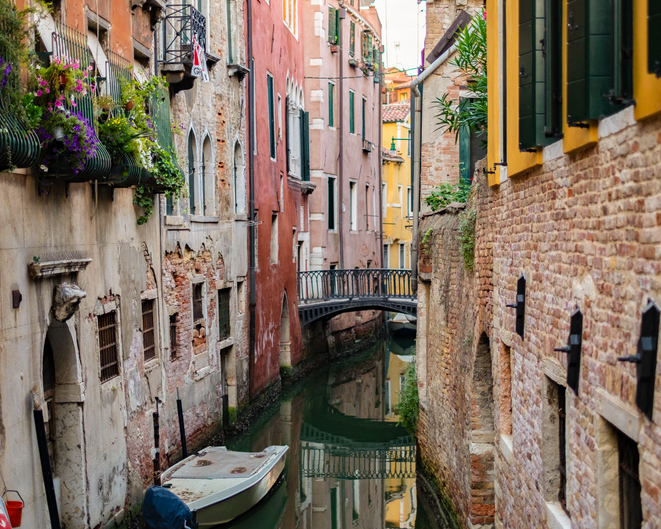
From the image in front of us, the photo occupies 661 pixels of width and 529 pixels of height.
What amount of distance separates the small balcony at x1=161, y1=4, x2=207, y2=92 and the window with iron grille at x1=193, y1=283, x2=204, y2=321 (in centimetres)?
334

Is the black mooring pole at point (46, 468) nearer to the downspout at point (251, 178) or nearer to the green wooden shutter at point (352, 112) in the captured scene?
the downspout at point (251, 178)

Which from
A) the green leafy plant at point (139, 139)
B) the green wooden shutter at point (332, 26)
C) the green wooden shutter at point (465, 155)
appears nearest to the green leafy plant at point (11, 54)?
the green leafy plant at point (139, 139)

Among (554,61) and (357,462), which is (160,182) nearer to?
(554,61)

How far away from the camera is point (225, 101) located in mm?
16422

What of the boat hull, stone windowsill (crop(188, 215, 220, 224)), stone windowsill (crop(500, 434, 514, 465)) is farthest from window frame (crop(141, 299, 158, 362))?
stone windowsill (crop(500, 434, 514, 465))

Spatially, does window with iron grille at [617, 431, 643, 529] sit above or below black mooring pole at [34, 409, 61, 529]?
above

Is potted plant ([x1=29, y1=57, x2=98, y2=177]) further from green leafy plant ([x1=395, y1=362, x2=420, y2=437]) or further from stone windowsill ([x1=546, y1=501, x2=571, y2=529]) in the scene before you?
green leafy plant ([x1=395, y1=362, x2=420, y2=437])

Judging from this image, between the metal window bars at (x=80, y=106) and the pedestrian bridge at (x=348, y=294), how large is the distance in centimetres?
1482

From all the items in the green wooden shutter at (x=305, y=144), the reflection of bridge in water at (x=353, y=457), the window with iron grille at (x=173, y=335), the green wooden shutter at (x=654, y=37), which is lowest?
the reflection of bridge in water at (x=353, y=457)

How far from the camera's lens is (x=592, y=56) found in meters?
4.56

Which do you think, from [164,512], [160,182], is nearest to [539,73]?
[164,512]

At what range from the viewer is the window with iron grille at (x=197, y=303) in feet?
48.7

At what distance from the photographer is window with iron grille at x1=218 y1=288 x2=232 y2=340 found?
1625 centimetres

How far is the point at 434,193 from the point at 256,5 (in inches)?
306
